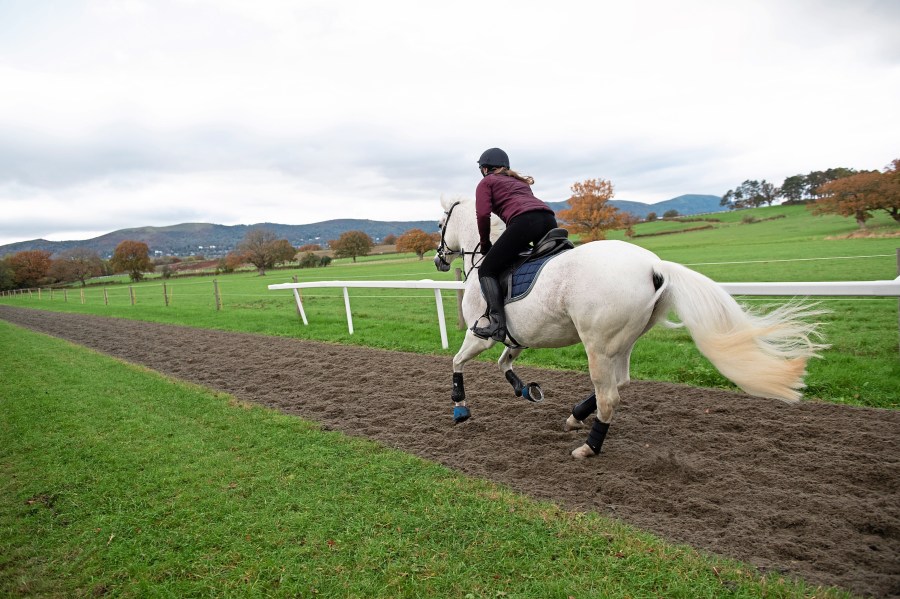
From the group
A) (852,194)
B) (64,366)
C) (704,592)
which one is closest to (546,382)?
(704,592)

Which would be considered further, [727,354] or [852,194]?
[852,194]

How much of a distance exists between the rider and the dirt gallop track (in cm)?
129

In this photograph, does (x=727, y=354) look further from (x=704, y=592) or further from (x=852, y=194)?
(x=852, y=194)

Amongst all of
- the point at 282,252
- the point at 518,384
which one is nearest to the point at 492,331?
the point at 518,384

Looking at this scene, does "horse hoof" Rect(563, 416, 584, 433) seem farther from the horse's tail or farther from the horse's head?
the horse's head

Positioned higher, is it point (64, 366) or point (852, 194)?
point (852, 194)

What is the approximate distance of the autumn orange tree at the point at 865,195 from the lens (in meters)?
43.8

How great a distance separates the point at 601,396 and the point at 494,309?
134cm

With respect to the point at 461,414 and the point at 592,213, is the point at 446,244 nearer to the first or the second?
the point at 461,414

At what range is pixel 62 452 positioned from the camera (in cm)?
528

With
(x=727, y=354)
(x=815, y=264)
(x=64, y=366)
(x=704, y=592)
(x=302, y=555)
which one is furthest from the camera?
(x=815, y=264)

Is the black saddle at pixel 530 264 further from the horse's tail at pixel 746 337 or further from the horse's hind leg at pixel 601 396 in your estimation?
the horse's tail at pixel 746 337

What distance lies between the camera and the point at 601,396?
448 centimetres

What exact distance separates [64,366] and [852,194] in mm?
62189
